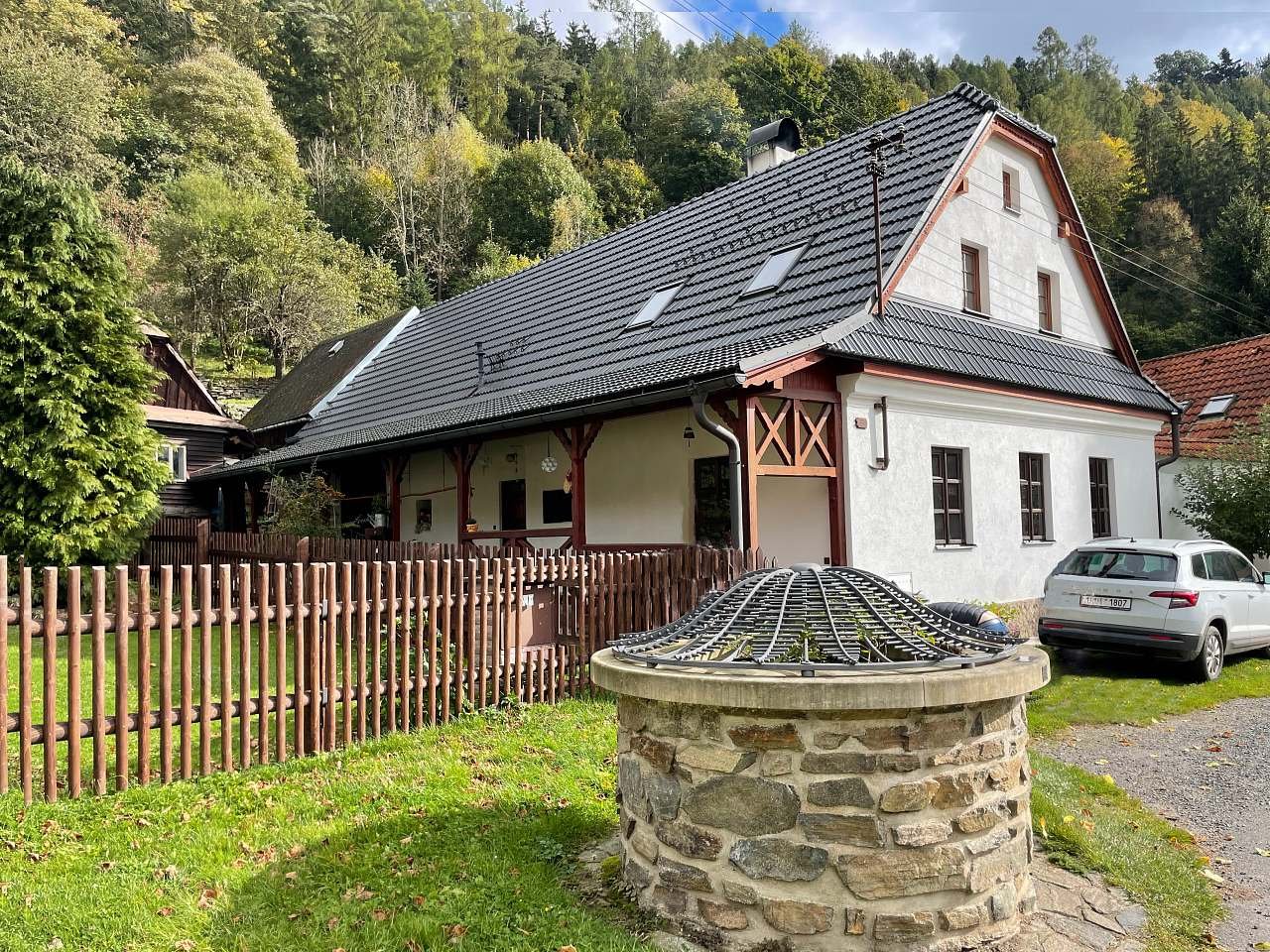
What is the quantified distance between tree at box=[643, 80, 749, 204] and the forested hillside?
18 cm

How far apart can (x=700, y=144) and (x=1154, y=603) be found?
42.4 m

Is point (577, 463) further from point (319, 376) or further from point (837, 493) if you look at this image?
point (319, 376)

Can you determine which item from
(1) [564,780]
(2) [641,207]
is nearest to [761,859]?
(1) [564,780]

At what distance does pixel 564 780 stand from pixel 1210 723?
616cm

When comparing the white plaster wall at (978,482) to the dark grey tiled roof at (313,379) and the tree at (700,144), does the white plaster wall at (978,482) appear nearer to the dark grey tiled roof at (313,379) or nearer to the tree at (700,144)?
the dark grey tiled roof at (313,379)

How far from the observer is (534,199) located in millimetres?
44906

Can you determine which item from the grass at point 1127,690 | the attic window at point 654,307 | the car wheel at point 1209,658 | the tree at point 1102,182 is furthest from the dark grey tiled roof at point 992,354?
the tree at point 1102,182

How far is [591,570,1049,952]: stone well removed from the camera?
127 inches

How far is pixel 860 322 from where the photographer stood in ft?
33.4

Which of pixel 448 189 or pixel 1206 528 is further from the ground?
pixel 448 189

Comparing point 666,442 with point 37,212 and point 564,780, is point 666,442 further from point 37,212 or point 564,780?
point 37,212

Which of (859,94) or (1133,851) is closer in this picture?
(1133,851)

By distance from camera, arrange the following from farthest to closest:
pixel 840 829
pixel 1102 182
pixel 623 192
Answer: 1. pixel 623 192
2. pixel 1102 182
3. pixel 840 829

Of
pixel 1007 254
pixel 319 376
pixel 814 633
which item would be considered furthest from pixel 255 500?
pixel 814 633
